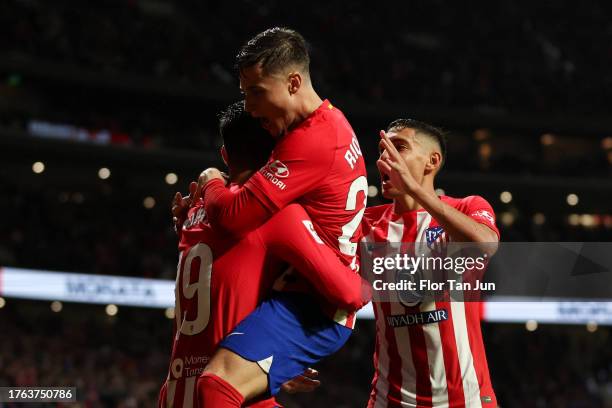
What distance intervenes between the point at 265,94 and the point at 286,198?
486 mm

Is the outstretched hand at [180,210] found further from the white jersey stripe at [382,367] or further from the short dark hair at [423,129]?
the short dark hair at [423,129]

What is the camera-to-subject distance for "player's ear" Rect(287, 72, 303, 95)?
3.64 m

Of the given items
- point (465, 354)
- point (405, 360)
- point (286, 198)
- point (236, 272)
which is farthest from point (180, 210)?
point (465, 354)

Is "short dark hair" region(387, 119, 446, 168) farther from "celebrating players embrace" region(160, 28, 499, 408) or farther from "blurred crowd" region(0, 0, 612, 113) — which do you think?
"blurred crowd" region(0, 0, 612, 113)

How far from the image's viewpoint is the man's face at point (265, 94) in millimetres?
3580

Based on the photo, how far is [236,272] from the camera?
3.59 metres

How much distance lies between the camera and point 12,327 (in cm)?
2052

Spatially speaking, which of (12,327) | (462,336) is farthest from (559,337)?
(462,336)

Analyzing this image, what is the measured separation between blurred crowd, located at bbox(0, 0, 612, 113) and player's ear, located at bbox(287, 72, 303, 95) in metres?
23.5

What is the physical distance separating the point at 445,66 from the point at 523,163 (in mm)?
5259

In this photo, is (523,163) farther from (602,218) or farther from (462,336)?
(462,336)

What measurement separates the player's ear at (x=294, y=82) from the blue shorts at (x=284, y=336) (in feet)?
3.02

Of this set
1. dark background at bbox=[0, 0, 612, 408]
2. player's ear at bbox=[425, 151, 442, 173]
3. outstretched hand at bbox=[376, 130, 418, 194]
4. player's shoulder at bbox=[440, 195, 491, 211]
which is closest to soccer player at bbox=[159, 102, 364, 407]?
outstretched hand at bbox=[376, 130, 418, 194]

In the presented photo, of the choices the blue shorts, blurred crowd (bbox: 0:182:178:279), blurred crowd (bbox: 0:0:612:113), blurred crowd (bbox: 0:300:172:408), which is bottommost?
the blue shorts
